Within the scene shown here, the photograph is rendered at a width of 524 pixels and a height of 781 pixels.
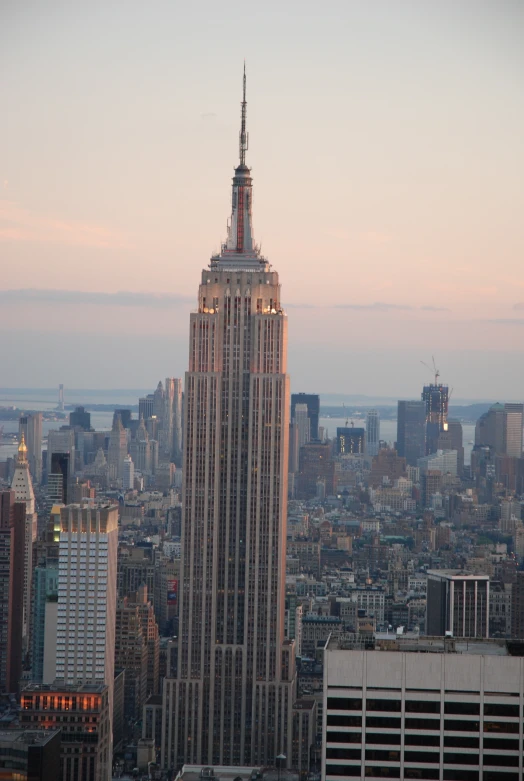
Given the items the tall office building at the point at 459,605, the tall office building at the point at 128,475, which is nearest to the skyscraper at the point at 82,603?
the tall office building at the point at 459,605

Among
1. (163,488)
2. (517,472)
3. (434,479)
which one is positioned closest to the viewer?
(163,488)

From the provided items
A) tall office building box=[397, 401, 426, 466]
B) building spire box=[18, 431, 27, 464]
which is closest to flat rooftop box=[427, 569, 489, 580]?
tall office building box=[397, 401, 426, 466]

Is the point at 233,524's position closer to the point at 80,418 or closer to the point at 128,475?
the point at 80,418

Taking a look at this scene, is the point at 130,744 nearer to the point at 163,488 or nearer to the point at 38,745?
the point at 38,745

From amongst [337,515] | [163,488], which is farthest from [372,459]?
[163,488]

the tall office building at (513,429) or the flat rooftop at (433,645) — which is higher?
the tall office building at (513,429)

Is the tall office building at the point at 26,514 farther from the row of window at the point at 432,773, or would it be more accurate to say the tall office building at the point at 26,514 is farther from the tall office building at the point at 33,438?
the row of window at the point at 432,773
